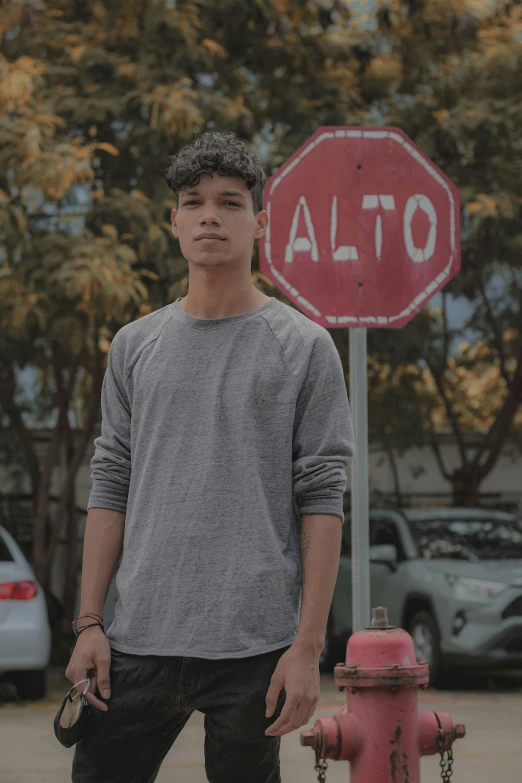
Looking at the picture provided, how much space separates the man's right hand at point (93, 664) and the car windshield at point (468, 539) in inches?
343

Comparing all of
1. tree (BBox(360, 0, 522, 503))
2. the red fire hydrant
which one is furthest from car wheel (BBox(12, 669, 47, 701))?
the red fire hydrant

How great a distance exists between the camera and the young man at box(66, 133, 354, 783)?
8.71 ft

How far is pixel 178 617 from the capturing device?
2.66 metres

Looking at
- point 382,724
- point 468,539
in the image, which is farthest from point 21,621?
point 382,724

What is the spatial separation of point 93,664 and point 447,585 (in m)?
8.17

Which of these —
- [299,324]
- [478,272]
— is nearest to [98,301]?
[478,272]

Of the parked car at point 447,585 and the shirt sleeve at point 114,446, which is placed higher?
the shirt sleeve at point 114,446

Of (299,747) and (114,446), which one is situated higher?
(114,446)

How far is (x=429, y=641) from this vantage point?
1080cm

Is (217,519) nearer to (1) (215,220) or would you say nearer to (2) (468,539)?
(1) (215,220)

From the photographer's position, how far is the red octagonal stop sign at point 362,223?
453 centimetres

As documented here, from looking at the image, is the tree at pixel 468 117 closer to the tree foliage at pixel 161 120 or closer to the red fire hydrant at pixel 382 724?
the tree foliage at pixel 161 120

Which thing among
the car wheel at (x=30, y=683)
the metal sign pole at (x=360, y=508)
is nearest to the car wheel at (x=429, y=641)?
the car wheel at (x=30, y=683)

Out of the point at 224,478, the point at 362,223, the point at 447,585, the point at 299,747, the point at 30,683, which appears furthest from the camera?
the point at 447,585
